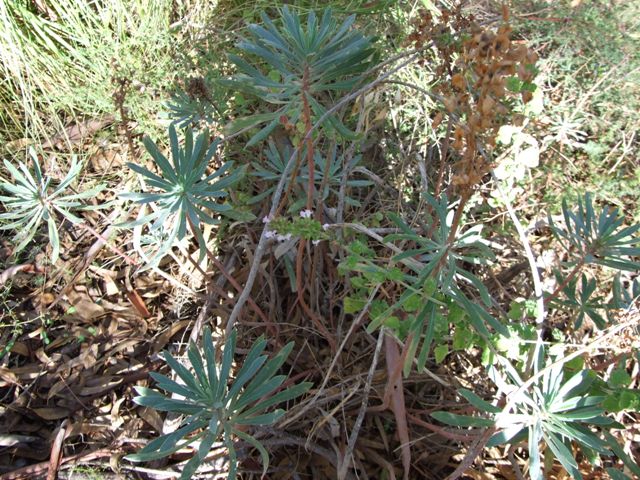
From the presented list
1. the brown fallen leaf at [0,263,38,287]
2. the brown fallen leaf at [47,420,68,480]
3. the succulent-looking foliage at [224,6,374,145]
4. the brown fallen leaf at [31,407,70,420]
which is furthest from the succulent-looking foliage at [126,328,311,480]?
the brown fallen leaf at [0,263,38,287]

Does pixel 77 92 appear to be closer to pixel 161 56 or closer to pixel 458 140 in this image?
pixel 161 56

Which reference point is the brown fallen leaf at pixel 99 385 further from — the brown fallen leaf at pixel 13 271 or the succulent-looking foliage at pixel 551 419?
the succulent-looking foliage at pixel 551 419

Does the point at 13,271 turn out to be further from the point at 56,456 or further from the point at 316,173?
the point at 316,173

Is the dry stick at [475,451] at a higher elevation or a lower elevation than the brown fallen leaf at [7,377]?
higher

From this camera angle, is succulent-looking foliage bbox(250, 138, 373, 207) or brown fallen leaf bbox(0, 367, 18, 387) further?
brown fallen leaf bbox(0, 367, 18, 387)

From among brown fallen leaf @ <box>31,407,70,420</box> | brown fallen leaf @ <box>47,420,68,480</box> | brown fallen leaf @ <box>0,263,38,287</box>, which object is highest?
brown fallen leaf @ <box>0,263,38,287</box>

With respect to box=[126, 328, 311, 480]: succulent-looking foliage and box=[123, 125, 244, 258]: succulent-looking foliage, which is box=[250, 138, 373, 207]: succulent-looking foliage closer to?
box=[123, 125, 244, 258]: succulent-looking foliage

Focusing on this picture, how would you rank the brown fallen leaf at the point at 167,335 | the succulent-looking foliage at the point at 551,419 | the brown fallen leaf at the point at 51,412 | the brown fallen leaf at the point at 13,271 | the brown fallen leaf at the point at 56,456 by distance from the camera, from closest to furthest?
the succulent-looking foliage at the point at 551,419, the brown fallen leaf at the point at 56,456, the brown fallen leaf at the point at 51,412, the brown fallen leaf at the point at 167,335, the brown fallen leaf at the point at 13,271

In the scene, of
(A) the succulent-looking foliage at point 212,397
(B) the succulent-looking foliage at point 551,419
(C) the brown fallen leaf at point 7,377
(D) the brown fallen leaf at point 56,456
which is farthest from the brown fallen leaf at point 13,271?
(B) the succulent-looking foliage at point 551,419

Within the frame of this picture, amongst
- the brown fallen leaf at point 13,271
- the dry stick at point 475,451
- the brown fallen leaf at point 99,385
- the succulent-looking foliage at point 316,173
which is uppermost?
the succulent-looking foliage at point 316,173

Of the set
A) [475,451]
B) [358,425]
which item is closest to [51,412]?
[358,425]

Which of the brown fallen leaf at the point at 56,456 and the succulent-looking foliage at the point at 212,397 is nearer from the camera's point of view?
the succulent-looking foliage at the point at 212,397

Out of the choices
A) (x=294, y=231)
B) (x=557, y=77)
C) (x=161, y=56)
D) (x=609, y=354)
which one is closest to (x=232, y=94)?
(x=161, y=56)

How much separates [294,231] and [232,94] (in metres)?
1.10
